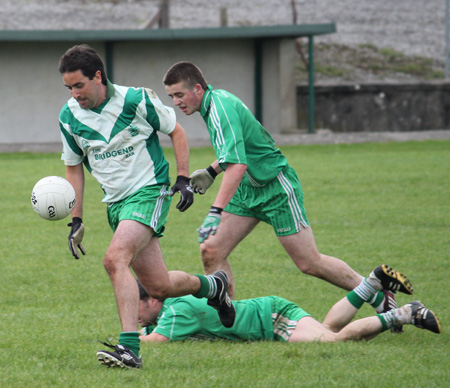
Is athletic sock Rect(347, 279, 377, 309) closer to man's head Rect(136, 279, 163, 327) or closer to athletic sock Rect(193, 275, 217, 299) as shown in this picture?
athletic sock Rect(193, 275, 217, 299)

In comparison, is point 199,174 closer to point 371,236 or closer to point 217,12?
point 371,236

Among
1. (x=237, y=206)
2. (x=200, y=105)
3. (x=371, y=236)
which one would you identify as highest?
(x=200, y=105)

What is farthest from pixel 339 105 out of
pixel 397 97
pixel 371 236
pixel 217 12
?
pixel 371 236

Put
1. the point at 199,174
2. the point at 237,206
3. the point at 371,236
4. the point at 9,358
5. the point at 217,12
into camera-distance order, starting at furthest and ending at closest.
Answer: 1. the point at 217,12
2. the point at 371,236
3. the point at 237,206
4. the point at 199,174
5. the point at 9,358

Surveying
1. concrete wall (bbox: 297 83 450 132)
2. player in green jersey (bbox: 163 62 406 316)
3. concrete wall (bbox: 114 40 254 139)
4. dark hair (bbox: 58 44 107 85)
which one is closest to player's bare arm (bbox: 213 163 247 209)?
player in green jersey (bbox: 163 62 406 316)

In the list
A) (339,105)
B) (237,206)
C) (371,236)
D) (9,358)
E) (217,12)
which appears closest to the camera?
(9,358)

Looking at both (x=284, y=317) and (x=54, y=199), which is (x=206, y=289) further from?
(x=54, y=199)

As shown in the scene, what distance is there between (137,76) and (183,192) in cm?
2007

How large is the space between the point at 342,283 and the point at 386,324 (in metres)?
0.78

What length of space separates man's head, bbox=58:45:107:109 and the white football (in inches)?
24.5

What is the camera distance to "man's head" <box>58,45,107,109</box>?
520cm

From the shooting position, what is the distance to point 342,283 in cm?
633

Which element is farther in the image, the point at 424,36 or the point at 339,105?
the point at 424,36

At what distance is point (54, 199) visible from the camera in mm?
5562
